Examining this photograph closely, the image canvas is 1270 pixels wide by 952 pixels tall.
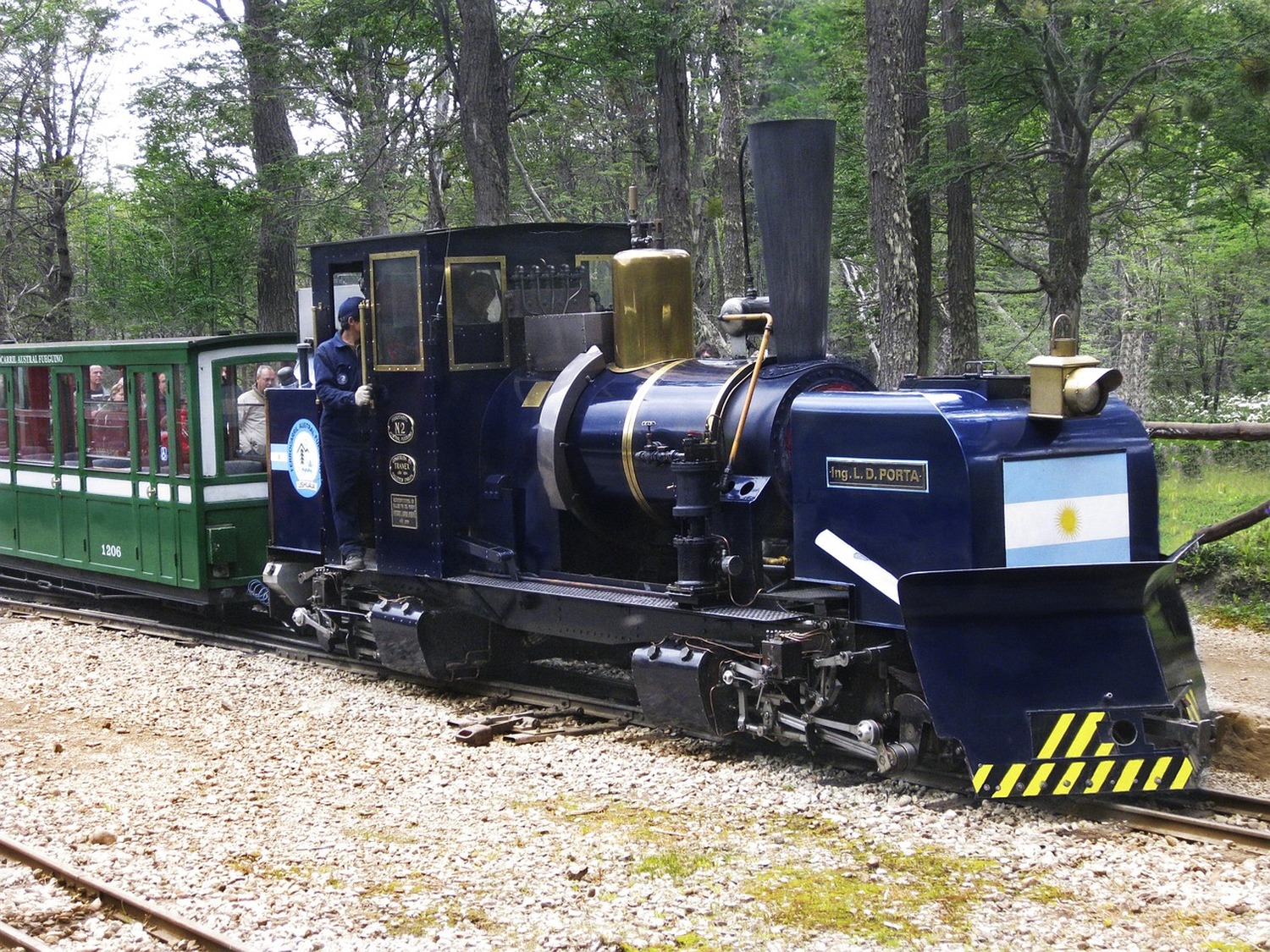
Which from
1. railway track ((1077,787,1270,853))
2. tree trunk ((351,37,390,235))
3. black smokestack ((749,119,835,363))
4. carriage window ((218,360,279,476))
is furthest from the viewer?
tree trunk ((351,37,390,235))

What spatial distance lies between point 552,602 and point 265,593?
3635mm

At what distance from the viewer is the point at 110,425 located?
11.4 meters

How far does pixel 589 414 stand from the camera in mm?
7602

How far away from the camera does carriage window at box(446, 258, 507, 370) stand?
8047 millimetres

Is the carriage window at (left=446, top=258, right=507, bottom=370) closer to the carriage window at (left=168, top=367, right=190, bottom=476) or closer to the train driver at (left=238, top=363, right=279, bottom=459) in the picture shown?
the train driver at (left=238, top=363, right=279, bottom=459)

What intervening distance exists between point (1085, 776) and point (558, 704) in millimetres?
3446

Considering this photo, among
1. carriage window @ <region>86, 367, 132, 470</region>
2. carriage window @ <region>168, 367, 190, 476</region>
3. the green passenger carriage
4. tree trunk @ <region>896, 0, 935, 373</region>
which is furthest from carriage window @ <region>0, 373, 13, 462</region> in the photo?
tree trunk @ <region>896, 0, 935, 373</region>

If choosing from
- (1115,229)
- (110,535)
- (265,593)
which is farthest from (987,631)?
(1115,229)

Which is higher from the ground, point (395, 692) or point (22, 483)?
point (22, 483)

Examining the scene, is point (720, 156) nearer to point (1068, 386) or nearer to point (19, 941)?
point (1068, 386)

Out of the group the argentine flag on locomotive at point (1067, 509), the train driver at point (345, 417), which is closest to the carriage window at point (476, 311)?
the train driver at point (345, 417)

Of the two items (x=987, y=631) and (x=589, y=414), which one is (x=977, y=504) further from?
(x=589, y=414)

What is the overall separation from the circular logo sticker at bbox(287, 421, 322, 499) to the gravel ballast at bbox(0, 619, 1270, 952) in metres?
2.12

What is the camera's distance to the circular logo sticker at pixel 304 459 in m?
9.35
